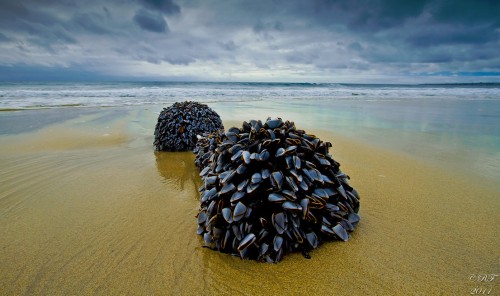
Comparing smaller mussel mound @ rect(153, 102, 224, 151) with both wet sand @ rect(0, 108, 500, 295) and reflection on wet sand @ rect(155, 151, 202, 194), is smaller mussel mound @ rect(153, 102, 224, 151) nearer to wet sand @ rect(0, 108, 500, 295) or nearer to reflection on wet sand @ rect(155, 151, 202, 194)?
reflection on wet sand @ rect(155, 151, 202, 194)

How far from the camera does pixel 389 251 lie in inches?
84.1

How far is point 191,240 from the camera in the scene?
234cm

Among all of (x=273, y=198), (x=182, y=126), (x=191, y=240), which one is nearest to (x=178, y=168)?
(x=182, y=126)

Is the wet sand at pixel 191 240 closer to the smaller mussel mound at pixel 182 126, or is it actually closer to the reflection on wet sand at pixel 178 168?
the reflection on wet sand at pixel 178 168

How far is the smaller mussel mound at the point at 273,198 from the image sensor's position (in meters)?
2.05

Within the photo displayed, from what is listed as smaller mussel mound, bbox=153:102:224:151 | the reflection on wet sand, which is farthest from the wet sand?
smaller mussel mound, bbox=153:102:224:151

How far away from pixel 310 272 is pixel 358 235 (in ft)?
2.16

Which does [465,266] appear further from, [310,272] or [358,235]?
[310,272]

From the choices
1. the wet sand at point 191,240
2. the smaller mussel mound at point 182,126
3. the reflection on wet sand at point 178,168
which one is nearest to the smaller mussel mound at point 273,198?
the wet sand at point 191,240

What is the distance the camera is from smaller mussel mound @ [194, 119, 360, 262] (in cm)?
205

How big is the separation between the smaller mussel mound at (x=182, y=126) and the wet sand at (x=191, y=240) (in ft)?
4.14

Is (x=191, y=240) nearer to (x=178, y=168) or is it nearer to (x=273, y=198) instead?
(x=273, y=198)

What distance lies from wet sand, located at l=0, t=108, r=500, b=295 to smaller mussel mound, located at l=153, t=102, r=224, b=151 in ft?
4.14

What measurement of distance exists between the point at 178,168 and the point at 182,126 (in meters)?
1.34
